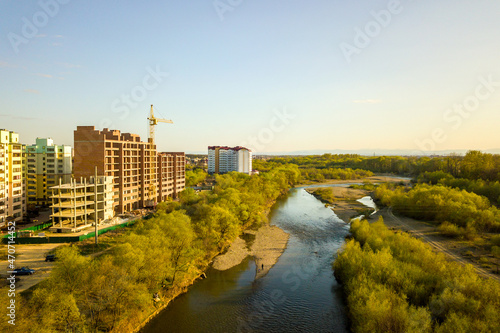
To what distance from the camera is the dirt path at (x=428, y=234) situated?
1862cm

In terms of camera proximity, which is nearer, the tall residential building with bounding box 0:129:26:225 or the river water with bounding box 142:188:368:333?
the river water with bounding box 142:188:368:333

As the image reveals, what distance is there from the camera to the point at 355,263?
54.2ft

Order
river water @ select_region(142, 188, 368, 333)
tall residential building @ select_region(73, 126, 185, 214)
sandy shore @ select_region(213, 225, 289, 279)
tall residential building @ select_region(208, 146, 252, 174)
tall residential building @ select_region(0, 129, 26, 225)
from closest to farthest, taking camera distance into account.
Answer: river water @ select_region(142, 188, 368, 333) → sandy shore @ select_region(213, 225, 289, 279) → tall residential building @ select_region(0, 129, 26, 225) → tall residential building @ select_region(73, 126, 185, 214) → tall residential building @ select_region(208, 146, 252, 174)

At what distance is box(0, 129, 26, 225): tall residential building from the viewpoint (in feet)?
84.8

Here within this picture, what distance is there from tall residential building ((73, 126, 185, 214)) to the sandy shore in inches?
617

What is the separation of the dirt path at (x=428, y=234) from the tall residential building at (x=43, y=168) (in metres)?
40.7

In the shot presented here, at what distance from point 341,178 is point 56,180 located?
7458 cm

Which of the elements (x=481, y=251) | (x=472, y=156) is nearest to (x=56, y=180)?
(x=481, y=251)

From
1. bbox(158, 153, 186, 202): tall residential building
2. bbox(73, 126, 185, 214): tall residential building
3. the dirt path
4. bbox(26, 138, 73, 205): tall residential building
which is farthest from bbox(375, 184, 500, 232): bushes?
bbox(26, 138, 73, 205): tall residential building

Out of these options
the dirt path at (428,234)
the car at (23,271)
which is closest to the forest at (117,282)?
the car at (23,271)

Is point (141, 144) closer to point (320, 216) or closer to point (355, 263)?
point (320, 216)

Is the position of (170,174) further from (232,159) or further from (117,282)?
(232,159)

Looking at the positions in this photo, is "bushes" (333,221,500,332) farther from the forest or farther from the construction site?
the construction site

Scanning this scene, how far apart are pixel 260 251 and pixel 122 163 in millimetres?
19206
